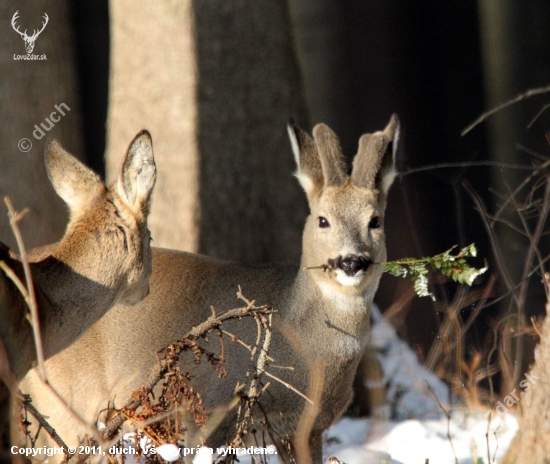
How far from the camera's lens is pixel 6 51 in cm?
709

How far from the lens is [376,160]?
4.91m

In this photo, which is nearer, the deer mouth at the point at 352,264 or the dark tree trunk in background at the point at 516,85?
the deer mouth at the point at 352,264

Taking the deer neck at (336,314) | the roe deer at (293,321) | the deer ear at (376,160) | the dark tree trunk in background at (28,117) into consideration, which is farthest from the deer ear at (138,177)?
the dark tree trunk in background at (28,117)

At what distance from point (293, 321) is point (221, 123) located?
2156 millimetres

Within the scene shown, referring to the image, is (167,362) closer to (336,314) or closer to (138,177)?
(138,177)

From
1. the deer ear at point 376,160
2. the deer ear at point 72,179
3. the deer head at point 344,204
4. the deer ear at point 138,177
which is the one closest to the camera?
the deer ear at point 138,177

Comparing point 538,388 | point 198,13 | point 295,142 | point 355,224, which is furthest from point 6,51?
point 538,388

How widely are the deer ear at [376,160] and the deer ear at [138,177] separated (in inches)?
58.8

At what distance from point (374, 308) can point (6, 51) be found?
4157mm

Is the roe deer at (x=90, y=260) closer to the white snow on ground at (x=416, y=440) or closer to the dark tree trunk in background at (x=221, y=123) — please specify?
the white snow on ground at (x=416, y=440)

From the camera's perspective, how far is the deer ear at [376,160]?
4.91m

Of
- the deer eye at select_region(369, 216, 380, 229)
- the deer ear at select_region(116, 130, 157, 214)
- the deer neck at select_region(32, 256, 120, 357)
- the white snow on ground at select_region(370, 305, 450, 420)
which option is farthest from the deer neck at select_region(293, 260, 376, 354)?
the white snow on ground at select_region(370, 305, 450, 420)

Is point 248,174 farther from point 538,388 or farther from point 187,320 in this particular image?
point 538,388

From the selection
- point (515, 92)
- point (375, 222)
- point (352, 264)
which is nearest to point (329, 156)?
point (375, 222)
